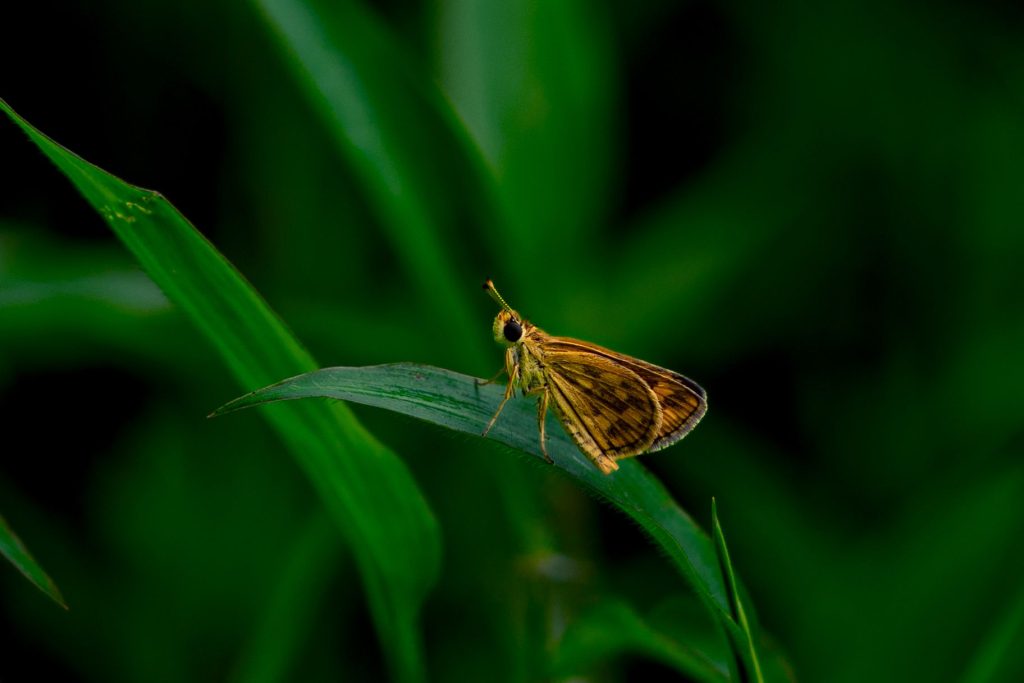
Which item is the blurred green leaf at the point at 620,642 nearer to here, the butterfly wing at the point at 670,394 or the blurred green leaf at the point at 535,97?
the butterfly wing at the point at 670,394

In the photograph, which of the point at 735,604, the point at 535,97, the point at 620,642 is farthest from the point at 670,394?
the point at 535,97

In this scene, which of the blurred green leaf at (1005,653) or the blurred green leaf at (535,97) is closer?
the blurred green leaf at (1005,653)

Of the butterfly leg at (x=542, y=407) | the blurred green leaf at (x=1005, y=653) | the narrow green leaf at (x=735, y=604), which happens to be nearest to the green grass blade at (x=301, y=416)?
the butterfly leg at (x=542, y=407)

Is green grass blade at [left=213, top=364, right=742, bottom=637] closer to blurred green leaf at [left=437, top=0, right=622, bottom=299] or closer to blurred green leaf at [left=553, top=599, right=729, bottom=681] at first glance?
blurred green leaf at [left=553, top=599, right=729, bottom=681]

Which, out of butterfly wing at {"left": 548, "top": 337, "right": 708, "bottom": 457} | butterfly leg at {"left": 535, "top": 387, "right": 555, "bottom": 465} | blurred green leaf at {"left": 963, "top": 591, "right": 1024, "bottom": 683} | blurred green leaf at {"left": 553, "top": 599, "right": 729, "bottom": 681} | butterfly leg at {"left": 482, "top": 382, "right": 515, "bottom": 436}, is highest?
butterfly leg at {"left": 482, "top": 382, "right": 515, "bottom": 436}

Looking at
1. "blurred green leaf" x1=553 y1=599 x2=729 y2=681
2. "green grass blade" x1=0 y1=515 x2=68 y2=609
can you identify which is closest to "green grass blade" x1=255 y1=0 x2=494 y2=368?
"blurred green leaf" x1=553 y1=599 x2=729 y2=681

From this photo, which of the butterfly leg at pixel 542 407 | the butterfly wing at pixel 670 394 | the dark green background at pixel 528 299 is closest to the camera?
the butterfly leg at pixel 542 407

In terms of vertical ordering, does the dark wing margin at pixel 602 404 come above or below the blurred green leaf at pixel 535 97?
below
